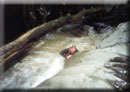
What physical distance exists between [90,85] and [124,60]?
1102 millimetres

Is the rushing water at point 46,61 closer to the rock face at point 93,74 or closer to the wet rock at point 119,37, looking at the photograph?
the rock face at point 93,74

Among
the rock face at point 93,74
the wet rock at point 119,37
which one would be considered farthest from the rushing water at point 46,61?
the wet rock at point 119,37

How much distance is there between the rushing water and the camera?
3744mm

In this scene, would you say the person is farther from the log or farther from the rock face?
the log

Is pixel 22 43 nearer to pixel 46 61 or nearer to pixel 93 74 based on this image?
pixel 46 61

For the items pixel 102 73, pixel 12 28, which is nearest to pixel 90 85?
pixel 102 73

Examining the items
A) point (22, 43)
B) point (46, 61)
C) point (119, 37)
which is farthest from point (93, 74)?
point (22, 43)

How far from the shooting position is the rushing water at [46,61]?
3.74 m

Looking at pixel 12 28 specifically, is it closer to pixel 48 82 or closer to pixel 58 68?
pixel 58 68

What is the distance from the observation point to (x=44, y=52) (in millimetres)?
5051

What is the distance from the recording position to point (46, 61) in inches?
183

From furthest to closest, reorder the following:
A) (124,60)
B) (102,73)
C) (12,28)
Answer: (12,28) < (124,60) < (102,73)

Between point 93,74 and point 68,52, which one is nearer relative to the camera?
point 93,74

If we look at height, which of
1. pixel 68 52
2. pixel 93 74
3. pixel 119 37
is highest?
pixel 119 37
